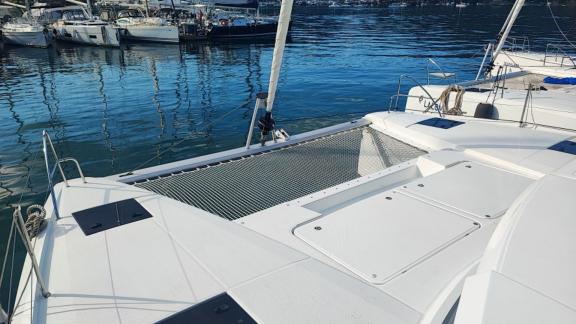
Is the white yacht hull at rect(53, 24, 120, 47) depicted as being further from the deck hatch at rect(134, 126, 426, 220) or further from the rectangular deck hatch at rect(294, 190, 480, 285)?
the rectangular deck hatch at rect(294, 190, 480, 285)

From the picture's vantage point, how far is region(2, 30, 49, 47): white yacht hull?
125 ft

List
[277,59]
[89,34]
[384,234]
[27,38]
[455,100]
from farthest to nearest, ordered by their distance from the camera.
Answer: [89,34]
[27,38]
[455,100]
[277,59]
[384,234]

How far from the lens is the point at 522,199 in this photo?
3.25 metres

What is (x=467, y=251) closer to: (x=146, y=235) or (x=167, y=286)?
(x=167, y=286)

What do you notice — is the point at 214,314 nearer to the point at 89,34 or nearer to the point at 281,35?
the point at 281,35

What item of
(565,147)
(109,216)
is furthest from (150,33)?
(565,147)

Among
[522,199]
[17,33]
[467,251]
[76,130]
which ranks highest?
[17,33]

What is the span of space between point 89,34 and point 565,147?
45.1m

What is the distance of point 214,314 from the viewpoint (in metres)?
2.24

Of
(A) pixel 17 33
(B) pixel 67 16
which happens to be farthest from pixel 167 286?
(B) pixel 67 16

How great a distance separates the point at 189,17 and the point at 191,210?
5224cm

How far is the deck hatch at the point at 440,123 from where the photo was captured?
260 inches

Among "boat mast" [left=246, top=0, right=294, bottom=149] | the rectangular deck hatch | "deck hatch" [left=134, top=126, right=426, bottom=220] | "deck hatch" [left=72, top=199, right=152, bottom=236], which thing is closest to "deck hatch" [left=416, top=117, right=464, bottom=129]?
"deck hatch" [left=134, top=126, right=426, bottom=220]

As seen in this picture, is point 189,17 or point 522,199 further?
point 189,17
